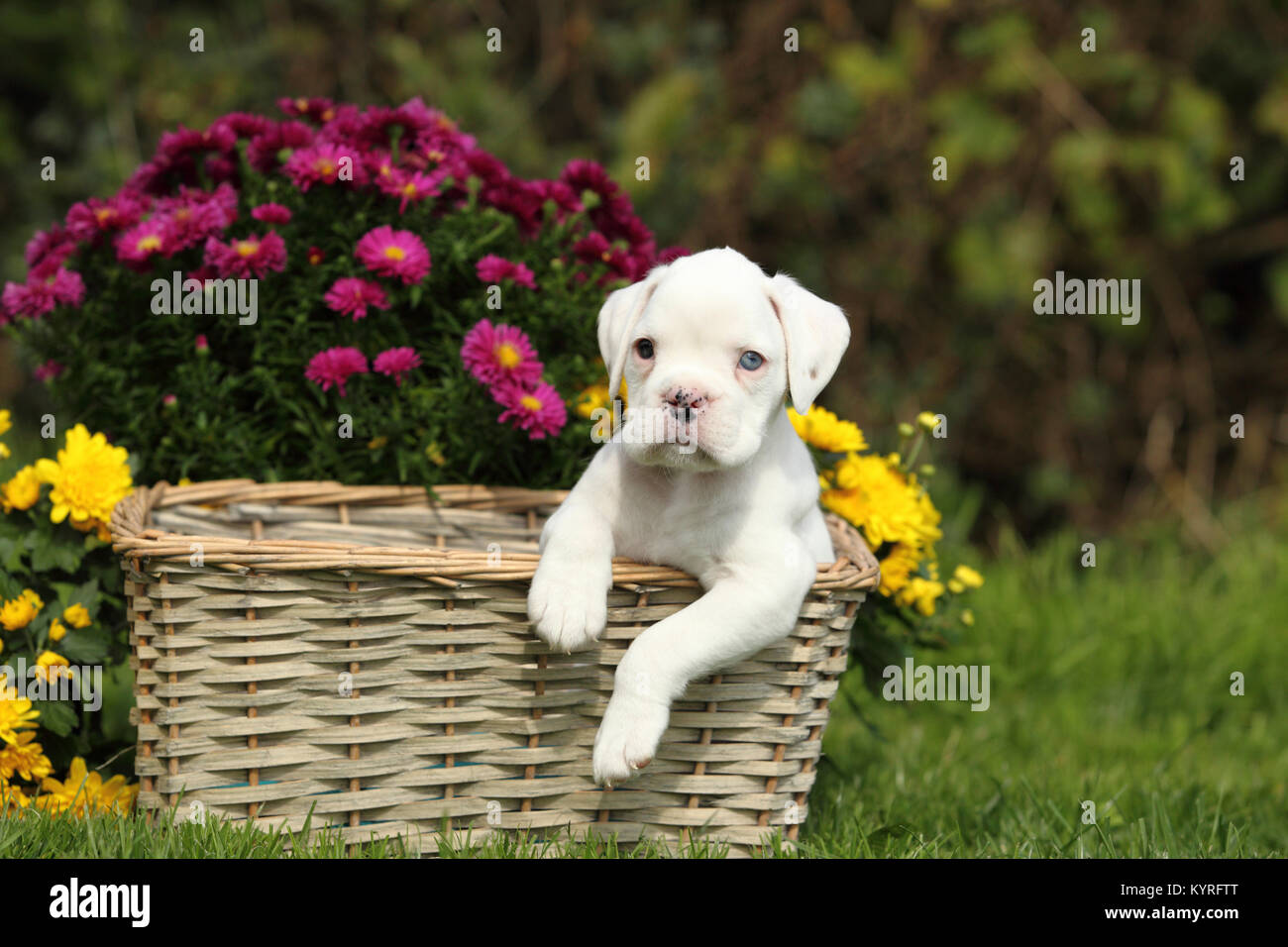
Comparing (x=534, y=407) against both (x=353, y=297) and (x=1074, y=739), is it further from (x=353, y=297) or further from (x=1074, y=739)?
(x=1074, y=739)

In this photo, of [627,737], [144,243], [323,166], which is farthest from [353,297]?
[627,737]

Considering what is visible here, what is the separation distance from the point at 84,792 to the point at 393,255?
1.45 metres

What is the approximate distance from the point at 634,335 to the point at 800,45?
378 centimetres

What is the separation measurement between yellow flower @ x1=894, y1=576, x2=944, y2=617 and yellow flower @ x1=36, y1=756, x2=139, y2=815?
191 centimetres

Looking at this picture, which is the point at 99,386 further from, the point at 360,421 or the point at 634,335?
the point at 634,335

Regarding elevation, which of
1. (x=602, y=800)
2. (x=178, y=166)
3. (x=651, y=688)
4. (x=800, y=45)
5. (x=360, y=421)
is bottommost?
(x=602, y=800)

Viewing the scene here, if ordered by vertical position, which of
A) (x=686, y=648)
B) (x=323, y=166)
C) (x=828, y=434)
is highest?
(x=323, y=166)

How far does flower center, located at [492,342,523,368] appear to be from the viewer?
10.1 feet

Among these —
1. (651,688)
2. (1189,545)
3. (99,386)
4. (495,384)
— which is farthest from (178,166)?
(1189,545)

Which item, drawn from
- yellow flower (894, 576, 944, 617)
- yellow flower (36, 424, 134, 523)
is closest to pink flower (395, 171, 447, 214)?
yellow flower (36, 424, 134, 523)

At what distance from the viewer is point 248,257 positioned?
306 cm

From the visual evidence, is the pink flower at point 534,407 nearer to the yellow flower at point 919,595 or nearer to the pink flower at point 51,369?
the yellow flower at point 919,595

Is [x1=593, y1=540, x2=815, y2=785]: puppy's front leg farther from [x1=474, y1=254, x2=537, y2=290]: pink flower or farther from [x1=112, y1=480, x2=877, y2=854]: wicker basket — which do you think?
[x1=474, y1=254, x2=537, y2=290]: pink flower

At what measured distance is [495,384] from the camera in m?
3.10
